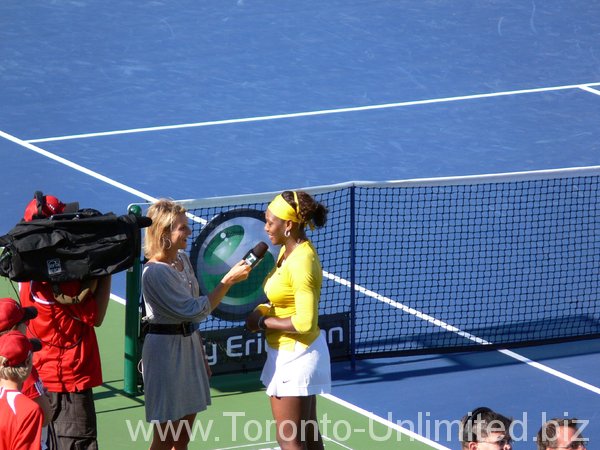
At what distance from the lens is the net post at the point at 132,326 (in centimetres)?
1027

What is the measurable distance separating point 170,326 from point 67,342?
0.70m

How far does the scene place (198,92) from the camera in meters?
19.3

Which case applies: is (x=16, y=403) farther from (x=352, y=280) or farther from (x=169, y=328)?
(x=352, y=280)

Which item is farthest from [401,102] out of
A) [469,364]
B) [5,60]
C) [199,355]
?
[199,355]

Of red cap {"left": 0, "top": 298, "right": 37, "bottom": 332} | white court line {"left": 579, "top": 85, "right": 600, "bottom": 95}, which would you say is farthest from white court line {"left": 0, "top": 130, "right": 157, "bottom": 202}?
white court line {"left": 579, "top": 85, "right": 600, "bottom": 95}

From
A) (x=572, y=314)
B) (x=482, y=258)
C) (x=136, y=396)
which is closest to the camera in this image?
(x=136, y=396)

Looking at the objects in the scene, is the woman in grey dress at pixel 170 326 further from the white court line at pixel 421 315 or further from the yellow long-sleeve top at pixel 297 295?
the white court line at pixel 421 315

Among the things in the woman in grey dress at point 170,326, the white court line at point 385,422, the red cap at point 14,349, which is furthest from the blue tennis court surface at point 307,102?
the red cap at point 14,349

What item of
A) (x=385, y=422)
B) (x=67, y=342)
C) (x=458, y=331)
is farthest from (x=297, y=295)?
(x=458, y=331)

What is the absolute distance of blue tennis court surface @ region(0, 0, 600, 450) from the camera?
15.3 metres

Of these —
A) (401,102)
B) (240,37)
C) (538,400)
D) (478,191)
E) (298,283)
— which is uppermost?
(240,37)

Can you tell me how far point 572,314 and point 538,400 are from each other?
85.6 inches

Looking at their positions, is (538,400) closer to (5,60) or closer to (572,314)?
(572,314)

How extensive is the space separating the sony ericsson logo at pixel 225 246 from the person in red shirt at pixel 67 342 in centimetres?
280
